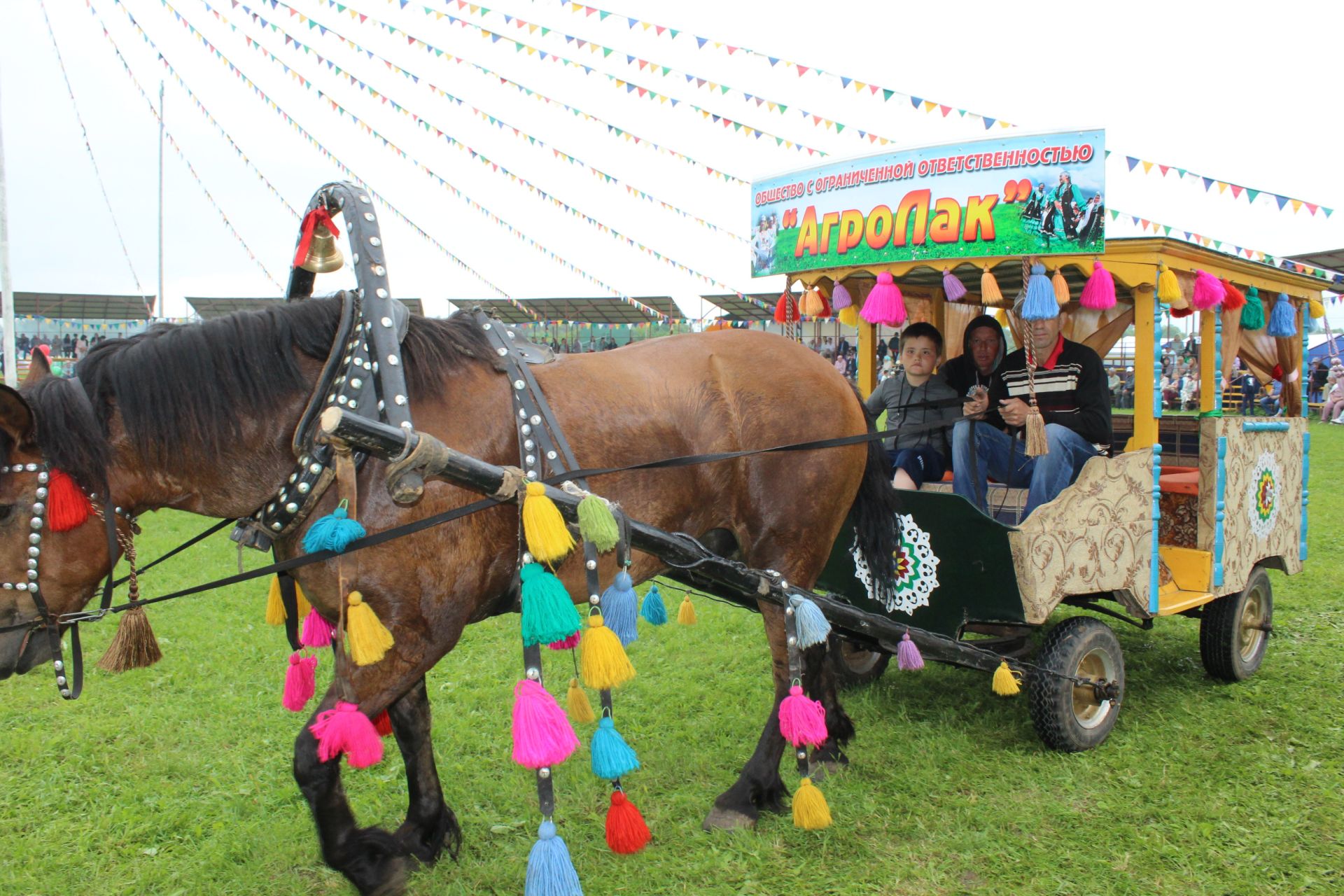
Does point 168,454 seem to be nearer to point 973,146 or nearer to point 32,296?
point 973,146

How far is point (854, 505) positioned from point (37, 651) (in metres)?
2.90

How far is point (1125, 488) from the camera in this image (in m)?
3.75

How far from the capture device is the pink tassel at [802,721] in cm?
303

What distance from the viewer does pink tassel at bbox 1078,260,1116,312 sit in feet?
11.4

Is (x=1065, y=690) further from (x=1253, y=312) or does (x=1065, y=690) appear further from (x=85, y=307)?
(x=85, y=307)

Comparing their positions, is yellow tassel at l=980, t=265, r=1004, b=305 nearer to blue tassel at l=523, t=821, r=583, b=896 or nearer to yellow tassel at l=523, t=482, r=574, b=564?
yellow tassel at l=523, t=482, r=574, b=564

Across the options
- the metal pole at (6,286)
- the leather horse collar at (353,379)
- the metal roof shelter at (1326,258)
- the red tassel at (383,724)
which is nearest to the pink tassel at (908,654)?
the red tassel at (383,724)

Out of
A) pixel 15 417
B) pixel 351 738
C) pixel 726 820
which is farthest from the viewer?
pixel 726 820

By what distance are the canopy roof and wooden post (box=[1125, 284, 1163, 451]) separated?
31.5 meters

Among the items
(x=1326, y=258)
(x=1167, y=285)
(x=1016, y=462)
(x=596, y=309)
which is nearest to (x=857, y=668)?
(x=1016, y=462)

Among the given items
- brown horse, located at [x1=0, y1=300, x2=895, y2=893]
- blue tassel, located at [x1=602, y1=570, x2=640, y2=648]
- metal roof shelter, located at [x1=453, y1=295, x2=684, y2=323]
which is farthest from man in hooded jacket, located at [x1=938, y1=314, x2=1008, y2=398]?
metal roof shelter, located at [x1=453, y1=295, x2=684, y2=323]

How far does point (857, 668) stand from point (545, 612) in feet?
9.01

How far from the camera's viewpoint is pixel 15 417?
2191 millimetres

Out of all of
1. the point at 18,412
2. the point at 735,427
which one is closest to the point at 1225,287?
the point at 735,427
